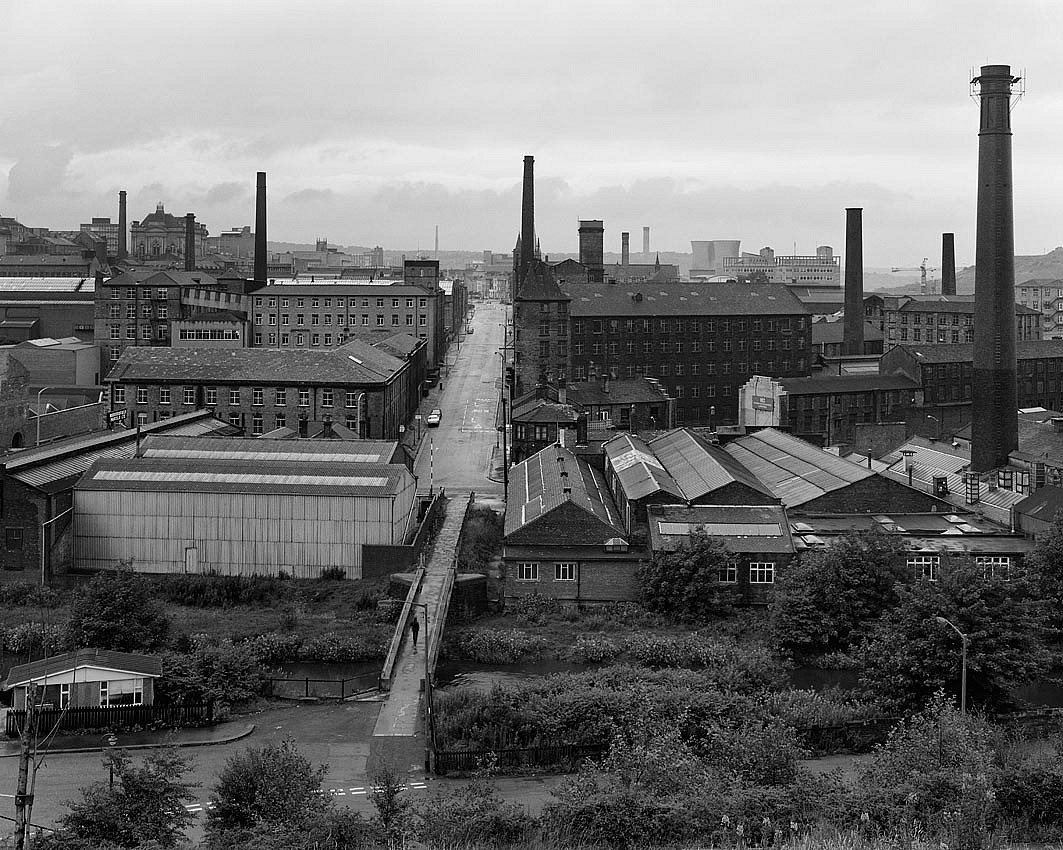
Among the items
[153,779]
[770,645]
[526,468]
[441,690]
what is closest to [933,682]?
[770,645]

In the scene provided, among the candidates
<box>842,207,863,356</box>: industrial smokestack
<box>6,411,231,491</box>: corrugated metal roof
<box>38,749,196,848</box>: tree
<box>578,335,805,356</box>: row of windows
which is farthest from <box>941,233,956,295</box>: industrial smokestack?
<box>38,749,196,848</box>: tree

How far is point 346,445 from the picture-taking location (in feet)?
169

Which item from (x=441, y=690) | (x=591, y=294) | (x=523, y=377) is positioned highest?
(x=591, y=294)

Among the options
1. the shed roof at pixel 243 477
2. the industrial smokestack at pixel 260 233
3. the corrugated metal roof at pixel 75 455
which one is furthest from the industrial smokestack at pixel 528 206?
the shed roof at pixel 243 477

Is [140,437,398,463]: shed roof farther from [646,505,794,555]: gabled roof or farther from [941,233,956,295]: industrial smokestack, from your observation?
[941,233,956,295]: industrial smokestack

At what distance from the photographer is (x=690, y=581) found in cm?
4072

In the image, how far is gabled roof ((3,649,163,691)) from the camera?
1248 inches

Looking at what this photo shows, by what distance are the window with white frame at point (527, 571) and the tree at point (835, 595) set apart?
7793 millimetres

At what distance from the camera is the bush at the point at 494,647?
37.4m

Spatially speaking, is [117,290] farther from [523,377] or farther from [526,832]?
[526,832]

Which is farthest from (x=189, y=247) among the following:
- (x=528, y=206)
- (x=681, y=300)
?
(x=681, y=300)

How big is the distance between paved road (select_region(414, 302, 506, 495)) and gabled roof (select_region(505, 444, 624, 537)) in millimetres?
6683

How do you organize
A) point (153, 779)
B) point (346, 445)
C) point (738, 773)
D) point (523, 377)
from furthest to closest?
1. point (523, 377)
2. point (346, 445)
3. point (738, 773)
4. point (153, 779)

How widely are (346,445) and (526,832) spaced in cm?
3118
